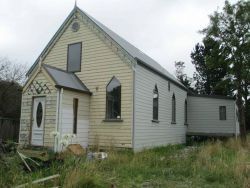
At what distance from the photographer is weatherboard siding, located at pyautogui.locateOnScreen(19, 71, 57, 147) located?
15281mm

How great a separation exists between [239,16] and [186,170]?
17.5 m

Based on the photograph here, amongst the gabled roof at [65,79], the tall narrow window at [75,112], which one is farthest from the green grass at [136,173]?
the gabled roof at [65,79]

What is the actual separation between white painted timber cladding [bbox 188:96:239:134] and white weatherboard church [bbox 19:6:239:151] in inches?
290

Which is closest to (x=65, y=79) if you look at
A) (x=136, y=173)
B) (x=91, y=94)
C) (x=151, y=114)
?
(x=91, y=94)

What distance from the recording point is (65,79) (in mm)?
16469

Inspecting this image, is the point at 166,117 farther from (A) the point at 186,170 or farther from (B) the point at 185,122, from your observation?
(A) the point at 186,170

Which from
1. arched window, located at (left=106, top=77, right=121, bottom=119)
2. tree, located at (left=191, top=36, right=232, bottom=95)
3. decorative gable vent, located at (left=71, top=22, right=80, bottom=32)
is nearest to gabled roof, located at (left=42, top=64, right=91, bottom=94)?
arched window, located at (left=106, top=77, right=121, bottom=119)

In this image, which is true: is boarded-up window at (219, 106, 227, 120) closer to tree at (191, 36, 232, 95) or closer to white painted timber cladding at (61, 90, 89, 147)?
tree at (191, 36, 232, 95)

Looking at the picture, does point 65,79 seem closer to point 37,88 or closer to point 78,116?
point 37,88

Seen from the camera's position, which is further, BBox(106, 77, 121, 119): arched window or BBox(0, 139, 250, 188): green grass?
BBox(106, 77, 121, 119): arched window

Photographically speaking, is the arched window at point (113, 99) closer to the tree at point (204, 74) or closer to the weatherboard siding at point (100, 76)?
the weatherboard siding at point (100, 76)

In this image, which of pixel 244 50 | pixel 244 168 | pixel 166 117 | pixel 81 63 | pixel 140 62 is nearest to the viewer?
pixel 244 168

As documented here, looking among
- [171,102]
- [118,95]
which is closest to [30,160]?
[118,95]

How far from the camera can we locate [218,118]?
2622 centimetres
